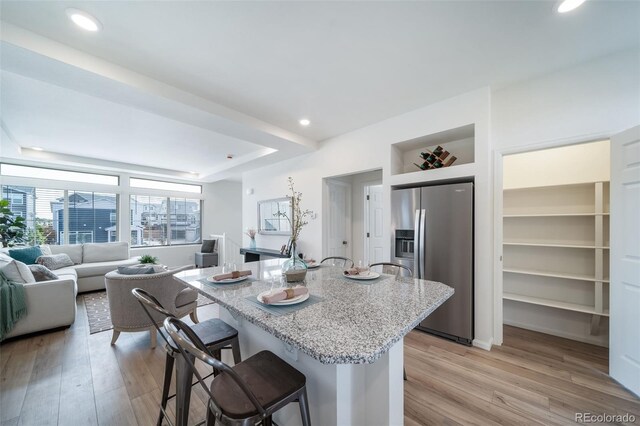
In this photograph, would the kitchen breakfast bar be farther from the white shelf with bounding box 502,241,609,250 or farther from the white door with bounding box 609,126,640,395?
the white shelf with bounding box 502,241,609,250

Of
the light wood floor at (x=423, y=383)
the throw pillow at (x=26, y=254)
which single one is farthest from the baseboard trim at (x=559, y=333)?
A: the throw pillow at (x=26, y=254)

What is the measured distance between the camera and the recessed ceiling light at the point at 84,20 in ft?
5.39

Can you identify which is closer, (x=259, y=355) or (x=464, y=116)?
(x=259, y=355)

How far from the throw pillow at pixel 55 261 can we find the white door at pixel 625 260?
7512mm

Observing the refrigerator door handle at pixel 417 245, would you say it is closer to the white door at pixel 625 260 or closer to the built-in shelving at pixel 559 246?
the built-in shelving at pixel 559 246

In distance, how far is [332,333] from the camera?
0.95m

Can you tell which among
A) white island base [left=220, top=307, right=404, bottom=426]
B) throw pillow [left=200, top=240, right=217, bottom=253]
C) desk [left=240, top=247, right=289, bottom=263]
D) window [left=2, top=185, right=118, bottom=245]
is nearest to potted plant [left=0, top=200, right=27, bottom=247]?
window [left=2, top=185, right=118, bottom=245]

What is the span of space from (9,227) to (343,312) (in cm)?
645

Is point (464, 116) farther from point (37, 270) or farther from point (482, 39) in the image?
point (37, 270)

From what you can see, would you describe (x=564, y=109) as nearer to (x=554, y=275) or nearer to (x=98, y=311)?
(x=554, y=275)

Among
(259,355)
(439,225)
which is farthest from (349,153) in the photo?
(259,355)

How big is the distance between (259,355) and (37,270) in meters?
3.94

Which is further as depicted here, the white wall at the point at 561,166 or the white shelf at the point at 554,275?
the white wall at the point at 561,166

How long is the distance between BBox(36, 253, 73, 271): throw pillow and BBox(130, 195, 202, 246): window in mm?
1816
